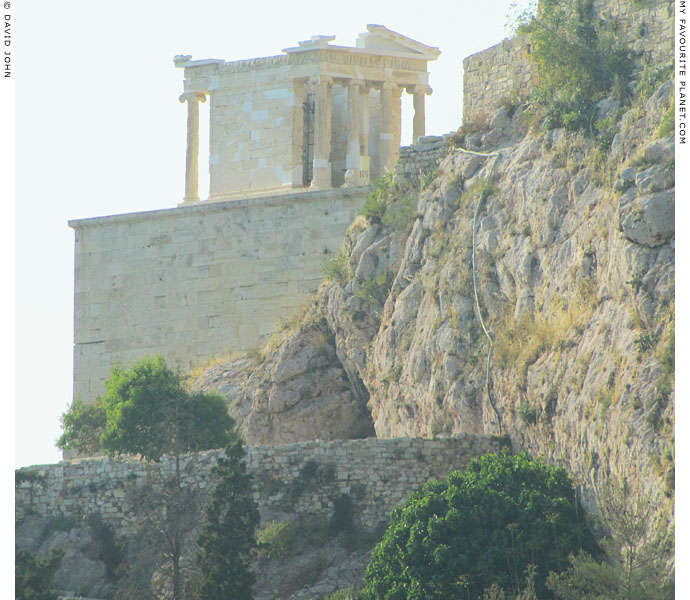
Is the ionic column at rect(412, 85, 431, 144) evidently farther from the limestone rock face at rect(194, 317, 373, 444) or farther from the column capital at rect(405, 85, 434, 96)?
the limestone rock face at rect(194, 317, 373, 444)

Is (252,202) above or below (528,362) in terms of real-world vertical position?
above

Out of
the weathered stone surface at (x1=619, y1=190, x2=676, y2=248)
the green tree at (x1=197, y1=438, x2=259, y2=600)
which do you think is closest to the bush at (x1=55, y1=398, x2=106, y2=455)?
the green tree at (x1=197, y1=438, x2=259, y2=600)

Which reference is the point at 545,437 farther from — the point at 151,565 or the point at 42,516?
the point at 42,516

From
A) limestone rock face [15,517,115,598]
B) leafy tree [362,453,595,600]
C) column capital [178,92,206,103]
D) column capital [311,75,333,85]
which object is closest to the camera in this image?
leafy tree [362,453,595,600]

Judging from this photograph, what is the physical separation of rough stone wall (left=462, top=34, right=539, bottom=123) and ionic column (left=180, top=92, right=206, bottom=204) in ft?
44.3

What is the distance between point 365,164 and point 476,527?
23130 millimetres

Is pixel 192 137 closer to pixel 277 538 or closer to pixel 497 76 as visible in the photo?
pixel 497 76

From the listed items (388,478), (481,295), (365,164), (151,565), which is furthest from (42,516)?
(365,164)

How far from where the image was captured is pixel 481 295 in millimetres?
37844

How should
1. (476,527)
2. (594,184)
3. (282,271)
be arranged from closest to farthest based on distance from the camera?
(476,527), (594,184), (282,271)

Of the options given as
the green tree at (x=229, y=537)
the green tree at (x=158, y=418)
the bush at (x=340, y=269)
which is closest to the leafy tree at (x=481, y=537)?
the green tree at (x=229, y=537)

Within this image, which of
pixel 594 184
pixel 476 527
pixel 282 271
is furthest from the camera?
pixel 282 271

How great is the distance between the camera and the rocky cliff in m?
31.7

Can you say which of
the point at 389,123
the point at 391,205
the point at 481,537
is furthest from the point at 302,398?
the point at 389,123
